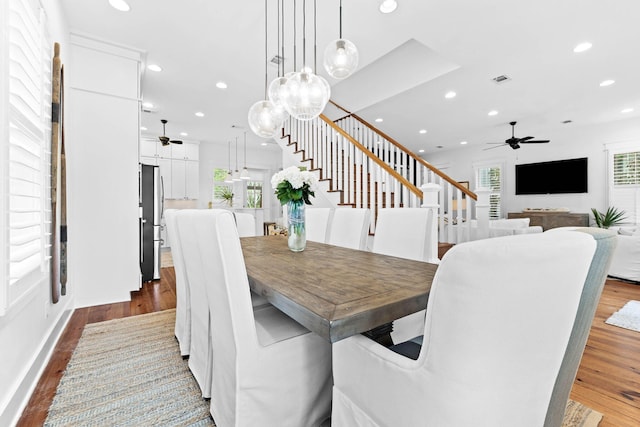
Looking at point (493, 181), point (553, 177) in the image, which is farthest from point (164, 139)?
point (553, 177)

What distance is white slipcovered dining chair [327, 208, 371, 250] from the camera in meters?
2.44

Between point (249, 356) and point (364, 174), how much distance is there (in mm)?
3102

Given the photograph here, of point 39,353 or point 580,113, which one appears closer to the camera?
point 39,353

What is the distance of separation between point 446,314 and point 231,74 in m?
4.02

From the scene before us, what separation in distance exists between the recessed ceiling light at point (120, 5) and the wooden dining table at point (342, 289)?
2478 mm

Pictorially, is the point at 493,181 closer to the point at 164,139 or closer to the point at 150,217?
the point at 164,139

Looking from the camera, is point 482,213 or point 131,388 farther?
point 482,213

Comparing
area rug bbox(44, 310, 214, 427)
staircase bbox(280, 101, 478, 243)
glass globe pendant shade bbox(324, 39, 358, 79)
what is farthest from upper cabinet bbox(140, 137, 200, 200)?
glass globe pendant shade bbox(324, 39, 358, 79)

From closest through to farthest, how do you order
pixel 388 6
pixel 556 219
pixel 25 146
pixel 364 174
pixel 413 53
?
pixel 25 146, pixel 388 6, pixel 364 174, pixel 413 53, pixel 556 219

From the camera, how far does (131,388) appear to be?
5.20 feet

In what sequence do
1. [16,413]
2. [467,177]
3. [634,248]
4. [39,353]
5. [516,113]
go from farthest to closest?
1. [467,177]
2. [516,113]
3. [634,248]
4. [39,353]
5. [16,413]

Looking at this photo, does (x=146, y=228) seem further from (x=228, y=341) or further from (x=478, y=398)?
(x=478, y=398)

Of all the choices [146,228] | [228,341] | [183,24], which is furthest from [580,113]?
[146,228]

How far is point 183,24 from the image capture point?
2.75 metres
